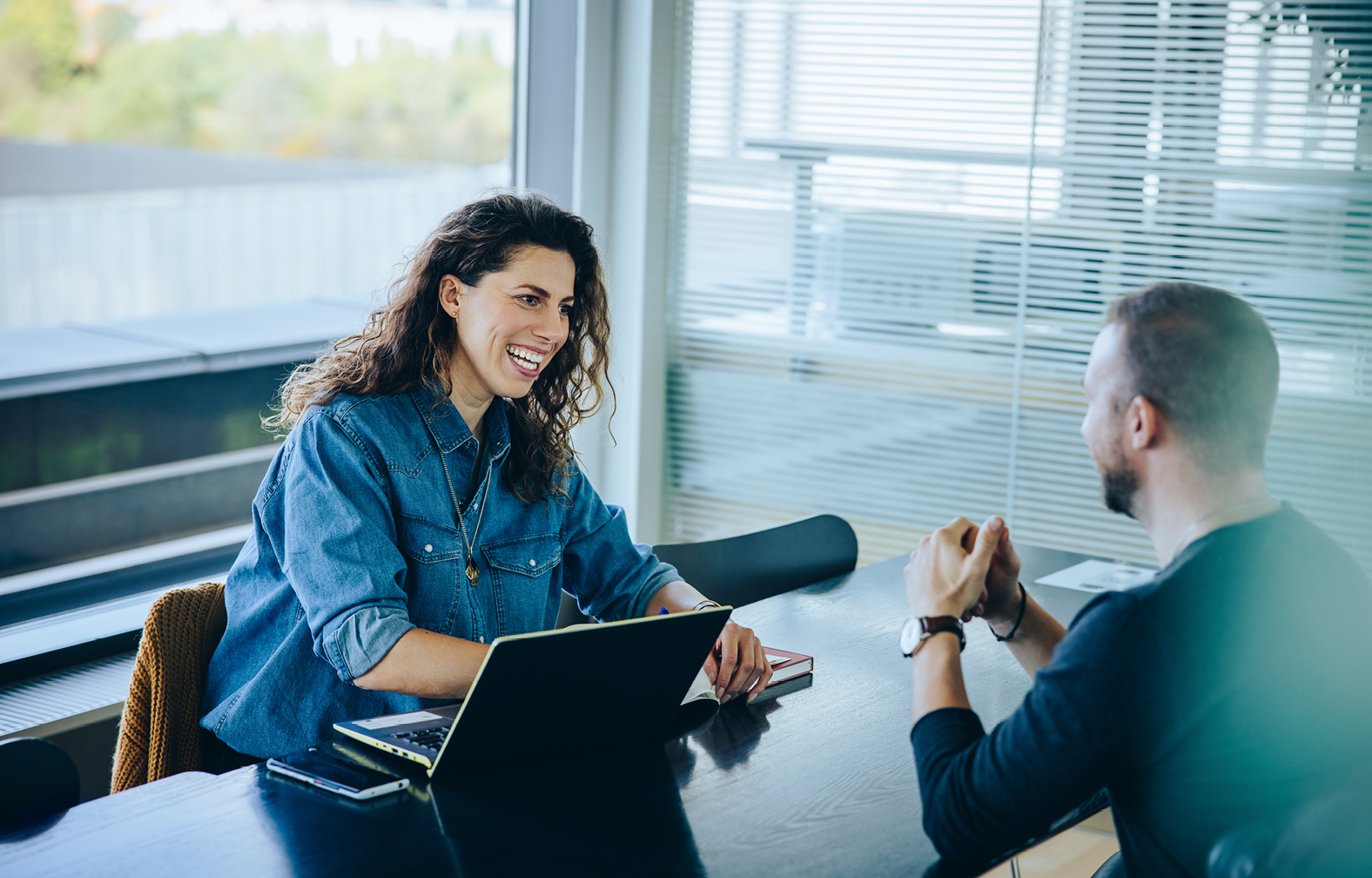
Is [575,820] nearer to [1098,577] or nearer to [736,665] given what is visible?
[736,665]

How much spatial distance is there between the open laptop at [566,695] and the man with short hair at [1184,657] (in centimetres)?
32

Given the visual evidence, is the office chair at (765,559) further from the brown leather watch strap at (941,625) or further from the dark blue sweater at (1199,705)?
the dark blue sweater at (1199,705)

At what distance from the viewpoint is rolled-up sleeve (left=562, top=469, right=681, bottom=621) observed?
2066mm

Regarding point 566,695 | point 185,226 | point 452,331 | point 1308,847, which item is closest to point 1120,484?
point 1308,847

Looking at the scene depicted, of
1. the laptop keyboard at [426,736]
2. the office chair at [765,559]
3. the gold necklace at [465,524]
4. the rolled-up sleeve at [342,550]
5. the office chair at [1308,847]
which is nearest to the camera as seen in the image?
the office chair at [1308,847]

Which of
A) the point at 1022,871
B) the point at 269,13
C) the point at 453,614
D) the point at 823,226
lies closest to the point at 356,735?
the point at 453,614

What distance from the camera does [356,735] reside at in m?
1.48

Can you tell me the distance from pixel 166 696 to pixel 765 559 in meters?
1.13

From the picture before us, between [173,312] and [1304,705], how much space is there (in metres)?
2.88

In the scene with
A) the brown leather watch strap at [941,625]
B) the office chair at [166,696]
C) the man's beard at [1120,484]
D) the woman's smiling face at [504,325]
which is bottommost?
the office chair at [166,696]

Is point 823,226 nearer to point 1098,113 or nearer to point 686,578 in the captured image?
point 1098,113

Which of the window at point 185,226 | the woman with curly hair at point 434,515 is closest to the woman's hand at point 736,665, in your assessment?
the woman with curly hair at point 434,515

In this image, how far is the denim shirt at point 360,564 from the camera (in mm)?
1630

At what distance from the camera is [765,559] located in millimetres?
2422
